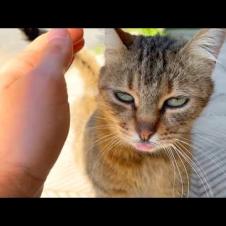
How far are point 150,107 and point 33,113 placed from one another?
324 mm

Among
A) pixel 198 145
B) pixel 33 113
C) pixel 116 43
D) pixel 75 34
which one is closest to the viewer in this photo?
pixel 33 113

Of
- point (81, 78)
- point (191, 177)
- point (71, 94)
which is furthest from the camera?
point (71, 94)

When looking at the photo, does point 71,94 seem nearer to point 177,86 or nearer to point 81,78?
point 81,78

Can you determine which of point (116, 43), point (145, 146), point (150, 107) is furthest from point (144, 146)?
point (116, 43)

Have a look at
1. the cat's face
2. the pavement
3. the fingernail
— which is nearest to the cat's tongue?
the cat's face

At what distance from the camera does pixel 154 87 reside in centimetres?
115

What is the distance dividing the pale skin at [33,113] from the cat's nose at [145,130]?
0.21m

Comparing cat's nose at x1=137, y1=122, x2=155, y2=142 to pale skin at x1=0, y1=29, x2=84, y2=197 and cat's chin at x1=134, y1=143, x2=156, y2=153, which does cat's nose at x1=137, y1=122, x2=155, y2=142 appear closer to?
cat's chin at x1=134, y1=143, x2=156, y2=153

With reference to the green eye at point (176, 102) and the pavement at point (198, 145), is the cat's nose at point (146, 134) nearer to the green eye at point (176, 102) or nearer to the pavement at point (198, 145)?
the green eye at point (176, 102)

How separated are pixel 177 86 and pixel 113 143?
0.83 ft

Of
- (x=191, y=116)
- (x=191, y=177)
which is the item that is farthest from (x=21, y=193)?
(x=191, y=177)

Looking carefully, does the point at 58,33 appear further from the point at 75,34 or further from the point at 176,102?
the point at 176,102

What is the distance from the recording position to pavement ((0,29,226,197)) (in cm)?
148
